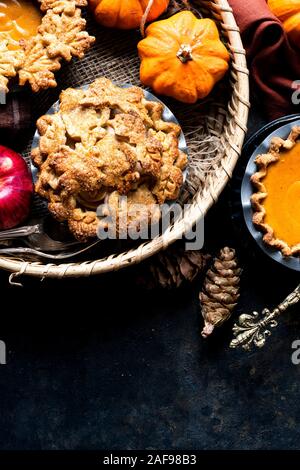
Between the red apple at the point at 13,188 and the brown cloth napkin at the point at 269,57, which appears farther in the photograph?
the brown cloth napkin at the point at 269,57

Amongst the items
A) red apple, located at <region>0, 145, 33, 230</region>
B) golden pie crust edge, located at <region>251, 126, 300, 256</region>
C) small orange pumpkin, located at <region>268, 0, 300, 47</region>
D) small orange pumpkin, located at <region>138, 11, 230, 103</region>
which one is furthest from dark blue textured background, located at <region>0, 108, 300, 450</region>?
small orange pumpkin, located at <region>268, 0, 300, 47</region>

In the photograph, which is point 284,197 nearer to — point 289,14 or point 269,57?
point 269,57

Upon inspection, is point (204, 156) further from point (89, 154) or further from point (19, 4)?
point (19, 4)

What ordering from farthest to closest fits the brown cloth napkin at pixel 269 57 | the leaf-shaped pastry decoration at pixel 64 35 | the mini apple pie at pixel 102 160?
the brown cloth napkin at pixel 269 57
the leaf-shaped pastry decoration at pixel 64 35
the mini apple pie at pixel 102 160

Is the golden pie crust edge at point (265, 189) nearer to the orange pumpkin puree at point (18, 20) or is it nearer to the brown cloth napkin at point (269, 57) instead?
the brown cloth napkin at point (269, 57)

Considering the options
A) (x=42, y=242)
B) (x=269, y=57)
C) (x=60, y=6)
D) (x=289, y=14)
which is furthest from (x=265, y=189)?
(x=60, y=6)

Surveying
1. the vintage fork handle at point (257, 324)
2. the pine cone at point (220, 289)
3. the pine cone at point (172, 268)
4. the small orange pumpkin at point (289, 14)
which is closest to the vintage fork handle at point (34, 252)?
the pine cone at point (172, 268)
